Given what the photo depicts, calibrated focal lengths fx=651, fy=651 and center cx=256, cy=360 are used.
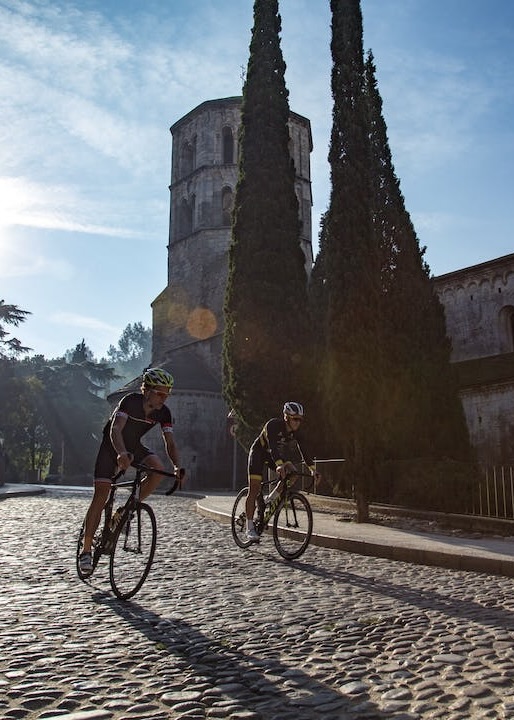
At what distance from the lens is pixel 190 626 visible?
4.41 meters

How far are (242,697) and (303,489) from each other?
52.8 feet

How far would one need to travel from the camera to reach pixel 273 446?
25.6ft

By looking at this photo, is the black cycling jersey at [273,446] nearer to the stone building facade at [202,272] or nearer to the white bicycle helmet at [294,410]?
the white bicycle helmet at [294,410]

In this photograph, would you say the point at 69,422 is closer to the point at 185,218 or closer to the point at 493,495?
the point at 185,218

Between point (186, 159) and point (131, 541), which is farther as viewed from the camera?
point (186, 159)

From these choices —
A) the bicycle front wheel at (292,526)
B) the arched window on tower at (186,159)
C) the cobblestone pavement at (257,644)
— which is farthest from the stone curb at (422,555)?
the arched window on tower at (186,159)

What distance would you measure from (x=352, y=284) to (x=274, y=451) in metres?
7.30

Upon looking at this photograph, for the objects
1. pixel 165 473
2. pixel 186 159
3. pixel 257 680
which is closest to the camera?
pixel 257 680

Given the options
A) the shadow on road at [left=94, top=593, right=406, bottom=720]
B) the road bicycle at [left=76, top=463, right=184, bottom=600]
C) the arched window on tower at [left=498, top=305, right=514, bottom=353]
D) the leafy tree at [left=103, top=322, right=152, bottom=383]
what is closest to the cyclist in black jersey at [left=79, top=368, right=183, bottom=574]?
the road bicycle at [left=76, top=463, right=184, bottom=600]

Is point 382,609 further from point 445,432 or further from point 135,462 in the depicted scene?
point 445,432

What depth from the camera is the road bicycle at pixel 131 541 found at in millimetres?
5359

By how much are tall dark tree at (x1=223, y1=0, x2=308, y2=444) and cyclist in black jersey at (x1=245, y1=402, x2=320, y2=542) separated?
1103cm

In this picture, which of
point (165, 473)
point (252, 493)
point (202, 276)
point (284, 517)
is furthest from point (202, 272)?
point (165, 473)

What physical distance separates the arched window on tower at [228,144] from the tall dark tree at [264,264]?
789 inches
